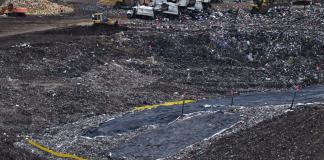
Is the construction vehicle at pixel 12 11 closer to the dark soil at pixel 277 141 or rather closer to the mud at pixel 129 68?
the mud at pixel 129 68

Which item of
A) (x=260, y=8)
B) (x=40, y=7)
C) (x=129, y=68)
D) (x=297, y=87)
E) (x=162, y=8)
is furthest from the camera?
(x=260, y=8)

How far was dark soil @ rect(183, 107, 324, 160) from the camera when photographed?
48.9 feet

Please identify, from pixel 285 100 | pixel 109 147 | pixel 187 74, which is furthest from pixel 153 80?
pixel 109 147

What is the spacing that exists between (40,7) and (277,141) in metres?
28.9

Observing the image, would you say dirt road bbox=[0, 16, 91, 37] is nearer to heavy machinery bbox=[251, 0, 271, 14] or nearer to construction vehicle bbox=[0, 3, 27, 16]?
construction vehicle bbox=[0, 3, 27, 16]

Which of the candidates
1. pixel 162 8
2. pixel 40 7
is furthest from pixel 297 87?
pixel 40 7

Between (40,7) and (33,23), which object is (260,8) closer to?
(40,7)

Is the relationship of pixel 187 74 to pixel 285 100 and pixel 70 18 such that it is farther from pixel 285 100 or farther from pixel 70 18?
pixel 70 18

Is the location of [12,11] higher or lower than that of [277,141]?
higher

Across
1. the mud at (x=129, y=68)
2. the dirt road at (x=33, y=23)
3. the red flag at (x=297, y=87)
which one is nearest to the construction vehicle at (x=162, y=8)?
the mud at (x=129, y=68)

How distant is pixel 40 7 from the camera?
40781 millimetres

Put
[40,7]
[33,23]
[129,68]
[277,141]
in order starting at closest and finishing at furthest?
[277,141], [129,68], [33,23], [40,7]

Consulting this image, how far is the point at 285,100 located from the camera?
22.6 metres

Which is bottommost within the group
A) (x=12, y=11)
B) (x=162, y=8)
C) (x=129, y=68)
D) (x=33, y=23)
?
(x=129, y=68)
